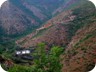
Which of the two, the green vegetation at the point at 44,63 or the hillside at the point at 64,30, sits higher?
the hillside at the point at 64,30

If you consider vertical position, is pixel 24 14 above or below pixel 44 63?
above

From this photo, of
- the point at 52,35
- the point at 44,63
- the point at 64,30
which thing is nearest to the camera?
the point at 44,63

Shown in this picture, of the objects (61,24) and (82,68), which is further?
(61,24)

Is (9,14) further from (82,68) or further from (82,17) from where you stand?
(82,68)

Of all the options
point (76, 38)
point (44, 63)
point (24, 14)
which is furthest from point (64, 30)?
point (44, 63)

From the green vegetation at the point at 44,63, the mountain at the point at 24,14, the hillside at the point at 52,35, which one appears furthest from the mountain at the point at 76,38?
the green vegetation at the point at 44,63

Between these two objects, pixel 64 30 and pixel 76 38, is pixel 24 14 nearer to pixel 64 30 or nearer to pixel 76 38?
pixel 64 30

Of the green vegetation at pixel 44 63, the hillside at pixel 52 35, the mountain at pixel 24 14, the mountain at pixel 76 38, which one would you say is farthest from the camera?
the mountain at pixel 24 14

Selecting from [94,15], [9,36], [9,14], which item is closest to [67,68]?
[94,15]

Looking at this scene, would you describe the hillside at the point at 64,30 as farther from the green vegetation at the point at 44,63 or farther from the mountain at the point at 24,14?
the green vegetation at the point at 44,63

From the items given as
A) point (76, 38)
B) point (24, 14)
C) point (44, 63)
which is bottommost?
point (44, 63)

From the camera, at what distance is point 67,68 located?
32531mm

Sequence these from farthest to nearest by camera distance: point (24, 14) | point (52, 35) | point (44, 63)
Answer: point (24, 14)
point (52, 35)
point (44, 63)

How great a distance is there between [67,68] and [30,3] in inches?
2210
